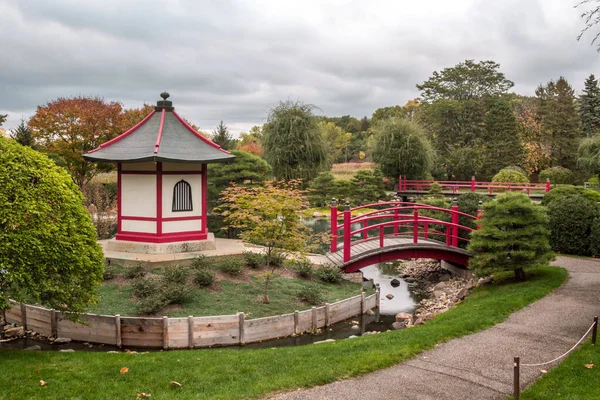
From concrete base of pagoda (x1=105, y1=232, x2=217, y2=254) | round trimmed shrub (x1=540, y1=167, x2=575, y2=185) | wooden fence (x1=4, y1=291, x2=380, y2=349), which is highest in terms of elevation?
round trimmed shrub (x1=540, y1=167, x2=575, y2=185)

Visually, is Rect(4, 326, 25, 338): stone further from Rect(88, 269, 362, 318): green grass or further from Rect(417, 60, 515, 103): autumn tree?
Rect(417, 60, 515, 103): autumn tree

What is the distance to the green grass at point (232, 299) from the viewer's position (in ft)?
37.3

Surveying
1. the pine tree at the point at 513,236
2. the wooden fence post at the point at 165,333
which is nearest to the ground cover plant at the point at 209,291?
the wooden fence post at the point at 165,333

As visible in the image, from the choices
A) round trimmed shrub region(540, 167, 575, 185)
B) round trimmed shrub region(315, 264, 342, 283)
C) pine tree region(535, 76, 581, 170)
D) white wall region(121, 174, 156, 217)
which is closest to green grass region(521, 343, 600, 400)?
round trimmed shrub region(315, 264, 342, 283)

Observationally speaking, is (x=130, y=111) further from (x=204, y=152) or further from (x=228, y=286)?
(x=228, y=286)

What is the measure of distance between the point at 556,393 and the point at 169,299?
8.38 m

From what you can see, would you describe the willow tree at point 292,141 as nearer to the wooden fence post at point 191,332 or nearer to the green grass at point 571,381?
the wooden fence post at point 191,332

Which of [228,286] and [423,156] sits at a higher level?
[423,156]

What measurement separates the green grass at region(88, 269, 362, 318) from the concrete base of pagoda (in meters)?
1.53

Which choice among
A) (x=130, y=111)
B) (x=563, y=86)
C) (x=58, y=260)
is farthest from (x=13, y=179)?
(x=563, y=86)

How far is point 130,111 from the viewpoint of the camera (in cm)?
3738

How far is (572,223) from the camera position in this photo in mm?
16984

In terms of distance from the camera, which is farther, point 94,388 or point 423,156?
point 423,156

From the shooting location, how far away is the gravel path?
644cm
